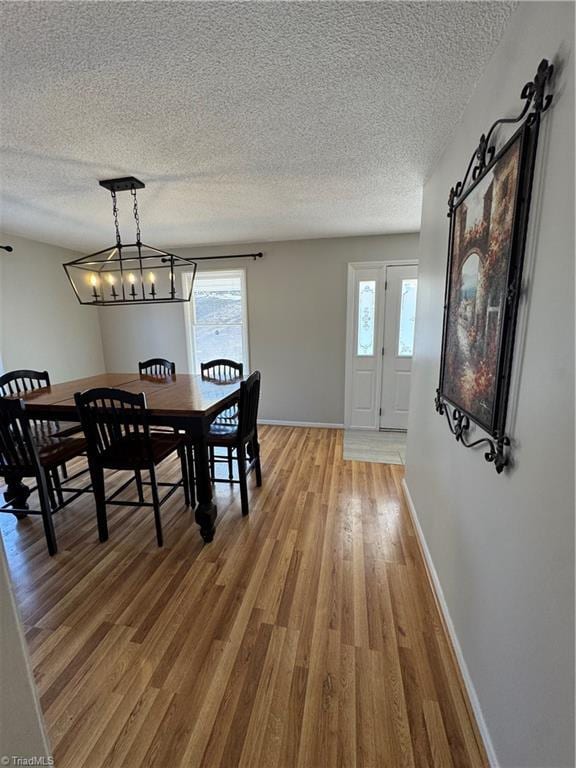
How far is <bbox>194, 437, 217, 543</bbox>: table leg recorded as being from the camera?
201 centimetres

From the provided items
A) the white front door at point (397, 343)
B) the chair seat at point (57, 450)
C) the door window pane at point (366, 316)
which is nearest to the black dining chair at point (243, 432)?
the chair seat at point (57, 450)

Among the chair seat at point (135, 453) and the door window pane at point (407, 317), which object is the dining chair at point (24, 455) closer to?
the chair seat at point (135, 453)

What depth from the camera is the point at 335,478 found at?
2.88 meters

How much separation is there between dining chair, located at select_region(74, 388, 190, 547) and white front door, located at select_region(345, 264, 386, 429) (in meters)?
2.56

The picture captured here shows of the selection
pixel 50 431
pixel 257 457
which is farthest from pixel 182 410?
pixel 50 431

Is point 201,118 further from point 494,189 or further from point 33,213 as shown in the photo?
point 33,213

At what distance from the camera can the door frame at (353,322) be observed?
12.3 ft

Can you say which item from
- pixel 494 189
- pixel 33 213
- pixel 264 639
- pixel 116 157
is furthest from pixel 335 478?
pixel 33 213

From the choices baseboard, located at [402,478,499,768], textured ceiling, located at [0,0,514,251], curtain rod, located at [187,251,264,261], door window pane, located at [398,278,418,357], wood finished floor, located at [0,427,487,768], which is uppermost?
textured ceiling, located at [0,0,514,251]

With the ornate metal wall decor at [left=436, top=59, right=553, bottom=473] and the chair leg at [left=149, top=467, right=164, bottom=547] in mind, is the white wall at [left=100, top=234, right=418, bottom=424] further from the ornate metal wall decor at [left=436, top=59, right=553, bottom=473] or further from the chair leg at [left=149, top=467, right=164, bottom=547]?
the chair leg at [left=149, top=467, right=164, bottom=547]

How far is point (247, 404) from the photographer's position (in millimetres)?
2268

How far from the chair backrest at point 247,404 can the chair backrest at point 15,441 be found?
4.15 ft

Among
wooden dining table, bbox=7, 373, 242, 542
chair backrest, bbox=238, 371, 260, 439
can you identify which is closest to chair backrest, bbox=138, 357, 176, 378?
wooden dining table, bbox=7, 373, 242, 542

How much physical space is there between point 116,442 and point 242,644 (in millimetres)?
1421
